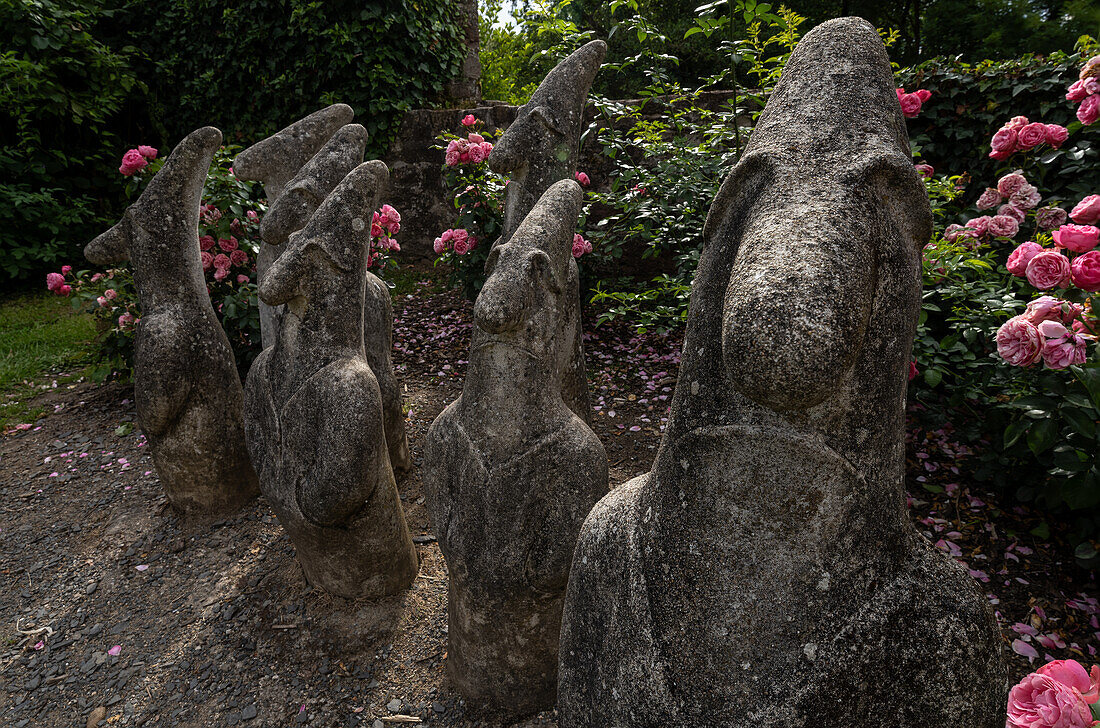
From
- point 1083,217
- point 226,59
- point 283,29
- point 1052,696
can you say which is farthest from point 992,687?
point 226,59

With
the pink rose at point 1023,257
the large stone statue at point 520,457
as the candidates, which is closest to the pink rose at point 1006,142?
the pink rose at point 1023,257

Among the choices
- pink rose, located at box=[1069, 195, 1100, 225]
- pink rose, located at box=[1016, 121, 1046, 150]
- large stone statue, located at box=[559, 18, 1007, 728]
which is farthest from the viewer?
pink rose, located at box=[1016, 121, 1046, 150]

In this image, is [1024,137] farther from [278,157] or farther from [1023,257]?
[278,157]

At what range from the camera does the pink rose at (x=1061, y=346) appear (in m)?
2.01

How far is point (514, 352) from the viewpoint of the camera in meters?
1.87

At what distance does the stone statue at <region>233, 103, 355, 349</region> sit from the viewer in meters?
3.45

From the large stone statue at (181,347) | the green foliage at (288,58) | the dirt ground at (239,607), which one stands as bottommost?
the dirt ground at (239,607)

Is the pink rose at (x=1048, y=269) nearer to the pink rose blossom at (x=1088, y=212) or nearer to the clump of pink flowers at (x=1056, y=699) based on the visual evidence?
the pink rose blossom at (x=1088, y=212)

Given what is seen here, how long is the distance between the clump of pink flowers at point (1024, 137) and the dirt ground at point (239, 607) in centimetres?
162

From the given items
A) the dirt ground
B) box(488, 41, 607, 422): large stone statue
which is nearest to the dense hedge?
the dirt ground

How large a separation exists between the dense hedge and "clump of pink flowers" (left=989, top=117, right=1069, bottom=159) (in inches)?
23.5

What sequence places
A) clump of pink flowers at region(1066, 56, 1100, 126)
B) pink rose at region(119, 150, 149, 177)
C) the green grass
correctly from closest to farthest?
clump of pink flowers at region(1066, 56, 1100, 126) < pink rose at region(119, 150, 149, 177) < the green grass

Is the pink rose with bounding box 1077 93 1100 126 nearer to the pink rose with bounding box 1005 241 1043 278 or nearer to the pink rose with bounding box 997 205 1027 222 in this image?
the pink rose with bounding box 997 205 1027 222

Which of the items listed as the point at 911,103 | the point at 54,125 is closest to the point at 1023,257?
the point at 911,103
